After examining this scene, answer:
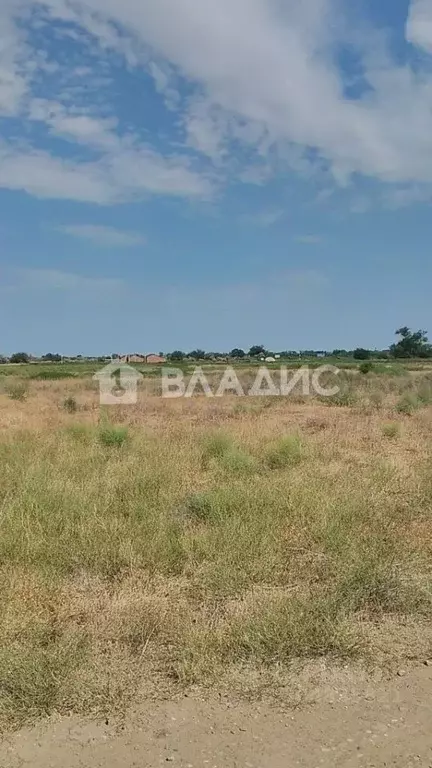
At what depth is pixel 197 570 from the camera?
446 centimetres

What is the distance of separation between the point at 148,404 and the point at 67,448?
38.3 feet

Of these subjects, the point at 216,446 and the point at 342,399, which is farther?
the point at 342,399

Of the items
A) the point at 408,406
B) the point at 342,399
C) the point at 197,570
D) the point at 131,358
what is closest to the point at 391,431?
the point at 408,406

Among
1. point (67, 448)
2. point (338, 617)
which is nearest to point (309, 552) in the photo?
point (338, 617)

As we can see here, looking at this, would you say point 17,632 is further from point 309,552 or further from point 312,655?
point 309,552

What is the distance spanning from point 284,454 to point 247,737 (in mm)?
6720

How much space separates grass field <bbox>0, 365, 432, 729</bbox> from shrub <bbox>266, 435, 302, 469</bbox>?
0.16ft

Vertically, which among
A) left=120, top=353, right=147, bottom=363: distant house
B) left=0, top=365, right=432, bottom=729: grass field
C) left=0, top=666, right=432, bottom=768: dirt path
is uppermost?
left=120, top=353, right=147, bottom=363: distant house

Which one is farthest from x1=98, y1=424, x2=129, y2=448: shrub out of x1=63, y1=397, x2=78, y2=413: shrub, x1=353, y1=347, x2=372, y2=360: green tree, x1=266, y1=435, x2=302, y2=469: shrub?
x1=353, y1=347, x2=372, y2=360: green tree

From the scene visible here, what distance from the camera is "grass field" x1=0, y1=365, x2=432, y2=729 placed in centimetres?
305

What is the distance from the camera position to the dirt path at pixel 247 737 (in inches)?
95.7

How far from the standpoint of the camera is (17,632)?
133 inches

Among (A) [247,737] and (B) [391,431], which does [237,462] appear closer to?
(B) [391,431]

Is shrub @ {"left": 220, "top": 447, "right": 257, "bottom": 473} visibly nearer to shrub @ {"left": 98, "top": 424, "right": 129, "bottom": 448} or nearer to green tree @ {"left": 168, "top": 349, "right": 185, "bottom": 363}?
shrub @ {"left": 98, "top": 424, "right": 129, "bottom": 448}
